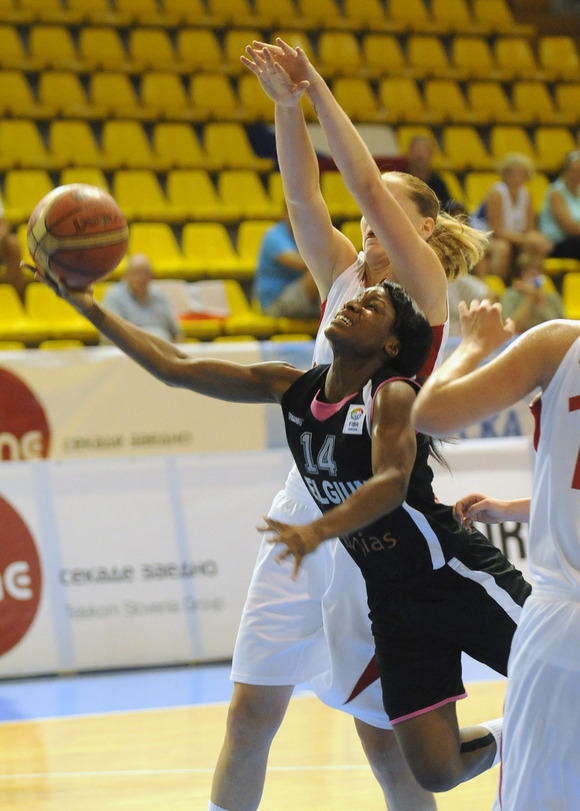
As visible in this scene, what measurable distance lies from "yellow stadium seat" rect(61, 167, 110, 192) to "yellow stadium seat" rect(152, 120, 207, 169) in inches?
34.9

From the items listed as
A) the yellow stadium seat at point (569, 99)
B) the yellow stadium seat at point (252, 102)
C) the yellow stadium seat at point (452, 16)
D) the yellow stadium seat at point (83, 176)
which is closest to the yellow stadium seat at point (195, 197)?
the yellow stadium seat at point (83, 176)

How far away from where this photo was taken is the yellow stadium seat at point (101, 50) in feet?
34.9

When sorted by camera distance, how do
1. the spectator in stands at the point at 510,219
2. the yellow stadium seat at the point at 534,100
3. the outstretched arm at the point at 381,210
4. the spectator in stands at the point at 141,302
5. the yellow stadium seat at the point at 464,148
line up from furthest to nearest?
the yellow stadium seat at the point at 534,100 → the yellow stadium seat at the point at 464,148 → the spectator in stands at the point at 510,219 → the spectator in stands at the point at 141,302 → the outstretched arm at the point at 381,210

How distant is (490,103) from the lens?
11977 mm

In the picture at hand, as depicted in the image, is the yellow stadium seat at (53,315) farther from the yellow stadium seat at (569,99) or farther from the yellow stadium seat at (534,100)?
the yellow stadium seat at (569,99)

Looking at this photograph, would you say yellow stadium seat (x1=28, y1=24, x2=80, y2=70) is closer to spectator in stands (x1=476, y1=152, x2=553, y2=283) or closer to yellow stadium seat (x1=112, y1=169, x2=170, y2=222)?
yellow stadium seat (x1=112, y1=169, x2=170, y2=222)

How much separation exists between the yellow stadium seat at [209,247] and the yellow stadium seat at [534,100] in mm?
4340

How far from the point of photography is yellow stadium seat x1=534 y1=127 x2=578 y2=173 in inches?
451

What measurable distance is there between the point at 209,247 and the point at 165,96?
208 cm

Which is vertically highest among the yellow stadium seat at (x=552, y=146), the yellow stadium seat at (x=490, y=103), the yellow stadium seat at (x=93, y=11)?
the yellow stadium seat at (x=93, y=11)

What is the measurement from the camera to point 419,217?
120 inches

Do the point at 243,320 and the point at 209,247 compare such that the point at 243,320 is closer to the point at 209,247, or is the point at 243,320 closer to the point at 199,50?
the point at 209,247

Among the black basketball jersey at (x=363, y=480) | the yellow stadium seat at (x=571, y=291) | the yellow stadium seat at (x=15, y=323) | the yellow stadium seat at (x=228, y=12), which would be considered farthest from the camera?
the yellow stadium seat at (x=228, y=12)

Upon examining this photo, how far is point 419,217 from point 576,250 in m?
6.80
